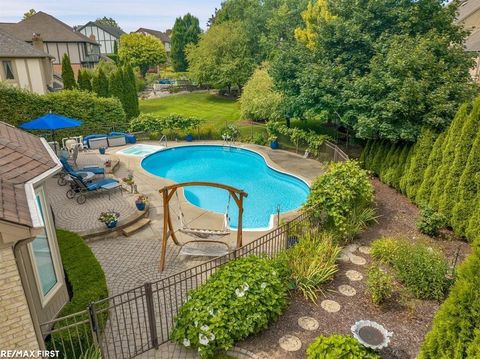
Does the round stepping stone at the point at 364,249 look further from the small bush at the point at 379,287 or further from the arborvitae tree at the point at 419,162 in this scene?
A: the arborvitae tree at the point at 419,162

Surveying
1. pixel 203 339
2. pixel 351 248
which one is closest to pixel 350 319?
pixel 351 248

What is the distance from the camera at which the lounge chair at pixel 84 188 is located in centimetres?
1348

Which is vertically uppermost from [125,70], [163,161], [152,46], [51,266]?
[152,46]

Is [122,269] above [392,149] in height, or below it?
below

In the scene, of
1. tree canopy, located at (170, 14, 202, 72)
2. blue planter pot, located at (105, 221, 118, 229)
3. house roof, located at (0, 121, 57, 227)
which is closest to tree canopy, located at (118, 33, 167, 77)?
tree canopy, located at (170, 14, 202, 72)

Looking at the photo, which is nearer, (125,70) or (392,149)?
(392,149)

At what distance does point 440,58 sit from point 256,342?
46.1ft

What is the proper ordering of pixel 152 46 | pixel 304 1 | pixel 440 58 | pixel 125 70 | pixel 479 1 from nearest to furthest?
pixel 440 58
pixel 125 70
pixel 479 1
pixel 304 1
pixel 152 46

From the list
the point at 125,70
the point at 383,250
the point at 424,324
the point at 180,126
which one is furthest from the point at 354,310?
the point at 125,70

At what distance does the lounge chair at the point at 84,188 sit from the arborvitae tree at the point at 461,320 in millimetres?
12274

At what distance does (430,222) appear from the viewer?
10.6 meters

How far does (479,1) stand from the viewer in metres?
33.6

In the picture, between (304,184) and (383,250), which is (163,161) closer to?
(304,184)

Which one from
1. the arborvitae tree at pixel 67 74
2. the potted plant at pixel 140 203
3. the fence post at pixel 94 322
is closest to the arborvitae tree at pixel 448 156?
the potted plant at pixel 140 203
